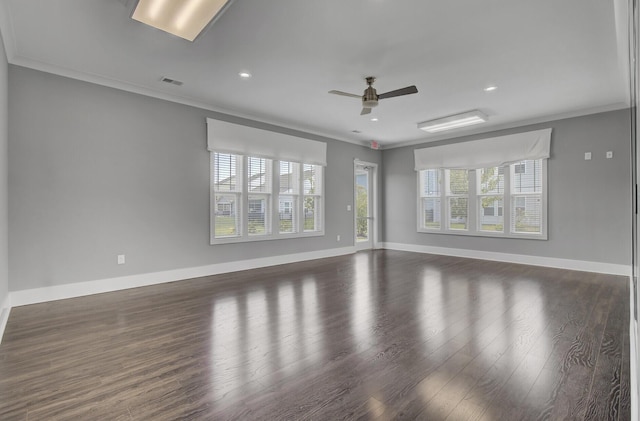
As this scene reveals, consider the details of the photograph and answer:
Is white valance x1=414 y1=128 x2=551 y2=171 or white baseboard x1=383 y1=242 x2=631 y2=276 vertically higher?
white valance x1=414 y1=128 x2=551 y2=171

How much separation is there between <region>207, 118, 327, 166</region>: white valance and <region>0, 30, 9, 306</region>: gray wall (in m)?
2.37

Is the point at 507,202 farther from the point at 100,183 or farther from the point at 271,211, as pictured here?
the point at 100,183

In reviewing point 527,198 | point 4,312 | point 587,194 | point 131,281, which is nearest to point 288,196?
point 131,281

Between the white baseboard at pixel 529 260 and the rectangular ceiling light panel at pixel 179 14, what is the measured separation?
21.3 ft

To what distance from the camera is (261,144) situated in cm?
584

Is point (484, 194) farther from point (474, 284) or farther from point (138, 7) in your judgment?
point (138, 7)

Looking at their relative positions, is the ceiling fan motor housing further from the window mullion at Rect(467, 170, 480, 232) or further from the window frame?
the window mullion at Rect(467, 170, 480, 232)

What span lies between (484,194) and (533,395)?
559cm

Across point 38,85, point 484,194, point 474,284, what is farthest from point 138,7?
point 484,194

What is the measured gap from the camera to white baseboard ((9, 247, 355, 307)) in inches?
145

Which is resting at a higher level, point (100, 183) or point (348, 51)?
point (348, 51)

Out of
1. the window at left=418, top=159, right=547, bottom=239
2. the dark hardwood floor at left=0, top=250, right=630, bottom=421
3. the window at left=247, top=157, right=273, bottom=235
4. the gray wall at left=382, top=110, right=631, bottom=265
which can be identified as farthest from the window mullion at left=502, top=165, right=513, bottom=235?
the window at left=247, top=157, right=273, bottom=235

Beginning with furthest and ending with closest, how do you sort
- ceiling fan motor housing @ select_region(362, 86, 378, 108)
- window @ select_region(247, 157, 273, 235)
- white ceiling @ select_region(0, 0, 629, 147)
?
window @ select_region(247, 157, 273, 235)
ceiling fan motor housing @ select_region(362, 86, 378, 108)
white ceiling @ select_region(0, 0, 629, 147)

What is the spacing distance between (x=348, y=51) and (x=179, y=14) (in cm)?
169
